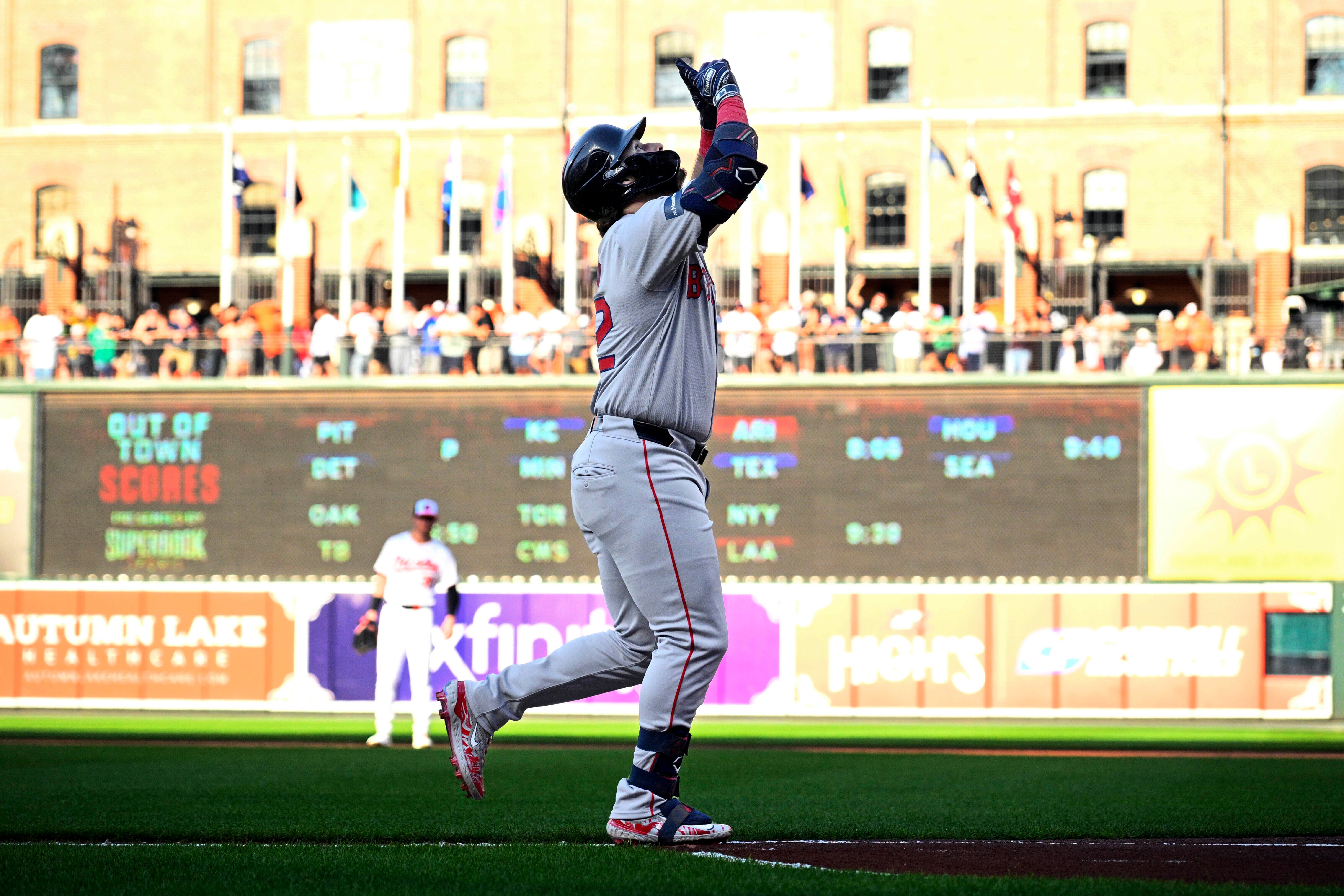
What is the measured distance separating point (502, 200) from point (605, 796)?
18293mm

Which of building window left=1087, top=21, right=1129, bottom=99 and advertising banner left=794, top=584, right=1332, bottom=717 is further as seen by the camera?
building window left=1087, top=21, right=1129, bottom=99

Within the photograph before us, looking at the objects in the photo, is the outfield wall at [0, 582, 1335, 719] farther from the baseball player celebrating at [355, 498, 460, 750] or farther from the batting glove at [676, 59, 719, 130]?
the batting glove at [676, 59, 719, 130]

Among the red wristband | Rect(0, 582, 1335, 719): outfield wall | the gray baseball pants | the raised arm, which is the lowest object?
Rect(0, 582, 1335, 719): outfield wall

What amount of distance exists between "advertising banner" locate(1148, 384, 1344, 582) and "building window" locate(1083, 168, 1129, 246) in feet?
42.0

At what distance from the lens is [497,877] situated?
4922mm

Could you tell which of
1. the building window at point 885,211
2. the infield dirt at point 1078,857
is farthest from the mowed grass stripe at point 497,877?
the building window at point 885,211

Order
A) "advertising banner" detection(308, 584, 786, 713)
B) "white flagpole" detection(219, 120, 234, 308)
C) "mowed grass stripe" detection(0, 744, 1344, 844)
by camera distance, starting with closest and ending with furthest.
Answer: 1. "mowed grass stripe" detection(0, 744, 1344, 844)
2. "advertising banner" detection(308, 584, 786, 713)
3. "white flagpole" detection(219, 120, 234, 308)

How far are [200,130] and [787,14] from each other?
12.0 m

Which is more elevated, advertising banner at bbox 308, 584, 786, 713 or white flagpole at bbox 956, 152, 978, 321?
white flagpole at bbox 956, 152, 978, 321

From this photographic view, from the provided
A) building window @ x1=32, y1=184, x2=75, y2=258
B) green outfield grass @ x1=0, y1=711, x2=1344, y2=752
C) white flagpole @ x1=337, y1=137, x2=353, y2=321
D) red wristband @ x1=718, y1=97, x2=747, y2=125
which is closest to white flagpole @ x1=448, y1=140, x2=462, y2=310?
white flagpole @ x1=337, y1=137, x2=353, y2=321

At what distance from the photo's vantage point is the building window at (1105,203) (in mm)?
30141

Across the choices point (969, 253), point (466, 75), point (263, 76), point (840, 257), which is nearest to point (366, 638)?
point (840, 257)

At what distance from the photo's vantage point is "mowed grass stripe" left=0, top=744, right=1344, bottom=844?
6.52 m

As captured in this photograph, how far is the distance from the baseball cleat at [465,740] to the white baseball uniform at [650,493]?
0.32 feet
